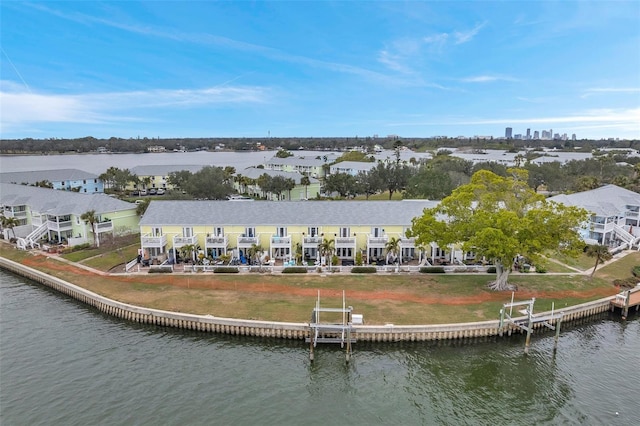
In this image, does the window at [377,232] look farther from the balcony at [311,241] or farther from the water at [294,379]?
Answer: the water at [294,379]

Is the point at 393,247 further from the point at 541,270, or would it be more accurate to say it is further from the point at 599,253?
the point at 599,253

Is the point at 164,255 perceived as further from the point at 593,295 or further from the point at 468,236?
the point at 593,295

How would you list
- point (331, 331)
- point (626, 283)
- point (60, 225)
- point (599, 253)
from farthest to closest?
point (60, 225), point (599, 253), point (626, 283), point (331, 331)

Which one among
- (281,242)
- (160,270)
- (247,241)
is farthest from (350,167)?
(160,270)

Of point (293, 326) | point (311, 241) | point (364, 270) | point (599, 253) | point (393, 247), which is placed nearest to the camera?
point (293, 326)

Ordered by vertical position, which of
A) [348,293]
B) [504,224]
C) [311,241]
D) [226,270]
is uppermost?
[504,224]

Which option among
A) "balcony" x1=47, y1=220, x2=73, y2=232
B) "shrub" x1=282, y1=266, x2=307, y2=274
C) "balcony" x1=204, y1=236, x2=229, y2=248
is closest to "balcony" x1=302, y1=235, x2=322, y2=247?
"shrub" x1=282, y1=266, x2=307, y2=274

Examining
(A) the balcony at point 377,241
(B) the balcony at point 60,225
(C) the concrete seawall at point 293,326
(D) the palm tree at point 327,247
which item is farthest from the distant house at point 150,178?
(A) the balcony at point 377,241
